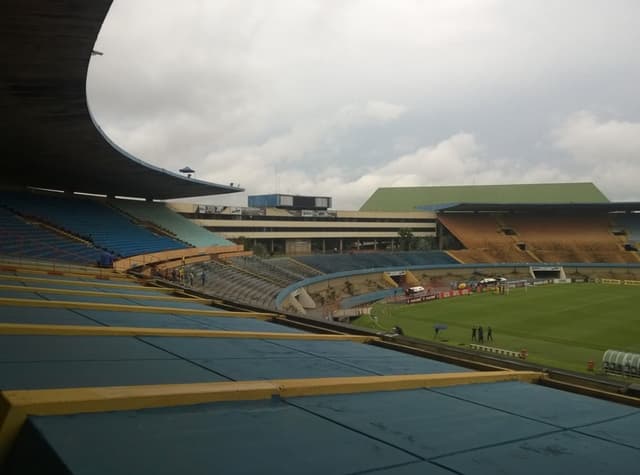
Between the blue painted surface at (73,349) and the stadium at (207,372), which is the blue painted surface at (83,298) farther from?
the blue painted surface at (73,349)

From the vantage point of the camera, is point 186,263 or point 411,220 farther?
point 411,220

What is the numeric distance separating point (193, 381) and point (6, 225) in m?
26.1

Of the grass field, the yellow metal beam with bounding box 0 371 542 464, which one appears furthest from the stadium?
the grass field

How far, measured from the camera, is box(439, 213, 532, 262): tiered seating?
71375 millimetres

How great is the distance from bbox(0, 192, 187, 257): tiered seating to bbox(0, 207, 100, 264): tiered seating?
2.35 meters

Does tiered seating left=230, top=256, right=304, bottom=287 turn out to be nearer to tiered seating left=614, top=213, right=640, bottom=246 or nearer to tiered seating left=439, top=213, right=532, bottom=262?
tiered seating left=439, top=213, right=532, bottom=262

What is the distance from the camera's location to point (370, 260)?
6206 cm

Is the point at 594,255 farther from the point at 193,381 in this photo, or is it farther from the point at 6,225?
the point at 193,381

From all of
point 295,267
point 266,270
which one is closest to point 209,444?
point 266,270

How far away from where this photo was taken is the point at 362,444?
2.96m

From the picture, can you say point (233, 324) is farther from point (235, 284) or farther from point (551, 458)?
point (235, 284)

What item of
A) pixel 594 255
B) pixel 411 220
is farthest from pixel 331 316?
pixel 594 255

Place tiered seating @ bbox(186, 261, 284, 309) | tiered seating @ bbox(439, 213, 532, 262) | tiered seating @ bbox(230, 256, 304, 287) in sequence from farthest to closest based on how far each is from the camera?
tiered seating @ bbox(439, 213, 532, 262) → tiered seating @ bbox(230, 256, 304, 287) → tiered seating @ bbox(186, 261, 284, 309)

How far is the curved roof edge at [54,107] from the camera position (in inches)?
346
